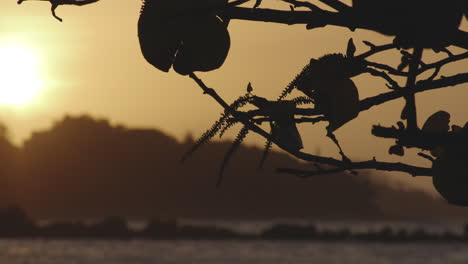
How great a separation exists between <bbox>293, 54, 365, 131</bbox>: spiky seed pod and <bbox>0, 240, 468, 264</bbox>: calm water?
8565 centimetres

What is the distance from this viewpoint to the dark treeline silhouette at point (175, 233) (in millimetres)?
134000

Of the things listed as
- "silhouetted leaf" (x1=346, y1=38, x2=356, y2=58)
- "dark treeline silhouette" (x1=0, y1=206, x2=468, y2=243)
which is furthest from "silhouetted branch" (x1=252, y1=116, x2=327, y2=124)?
"dark treeline silhouette" (x1=0, y1=206, x2=468, y2=243)

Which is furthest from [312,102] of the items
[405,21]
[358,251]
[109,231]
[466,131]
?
[109,231]

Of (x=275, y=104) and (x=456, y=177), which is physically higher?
(x=275, y=104)

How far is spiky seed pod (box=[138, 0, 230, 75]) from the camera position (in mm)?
1418

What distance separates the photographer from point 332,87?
1521 mm

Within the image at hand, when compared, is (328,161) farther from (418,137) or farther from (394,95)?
(418,137)

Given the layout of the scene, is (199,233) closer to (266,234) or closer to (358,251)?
(266,234)

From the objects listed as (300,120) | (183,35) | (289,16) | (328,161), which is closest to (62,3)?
(183,35)

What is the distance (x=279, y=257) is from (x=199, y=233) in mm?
37957

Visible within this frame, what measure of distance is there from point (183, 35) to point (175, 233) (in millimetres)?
136204

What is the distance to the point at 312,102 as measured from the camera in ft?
5.31

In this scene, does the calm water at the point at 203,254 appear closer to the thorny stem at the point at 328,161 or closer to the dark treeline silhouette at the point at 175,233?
the dark treeline silhouette at the point at 175,233

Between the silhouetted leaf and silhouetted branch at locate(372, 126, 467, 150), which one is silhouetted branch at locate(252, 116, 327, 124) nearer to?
the silhouetted leaf
